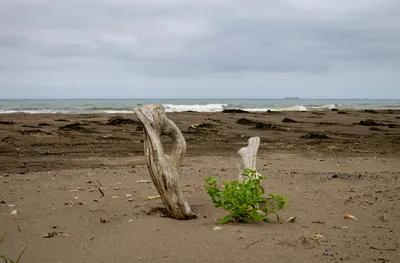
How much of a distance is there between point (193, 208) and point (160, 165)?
852mm

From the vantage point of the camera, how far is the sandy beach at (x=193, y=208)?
372 cm

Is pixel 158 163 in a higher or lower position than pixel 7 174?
higher

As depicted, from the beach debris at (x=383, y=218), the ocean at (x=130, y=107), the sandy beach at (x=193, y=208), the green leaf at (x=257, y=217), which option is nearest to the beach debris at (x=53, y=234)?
the sandy beach at (x=193, y=208)

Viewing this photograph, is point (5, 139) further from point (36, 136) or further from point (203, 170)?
point (203, 170)

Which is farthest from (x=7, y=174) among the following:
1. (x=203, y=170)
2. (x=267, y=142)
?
(x=267, y=142)

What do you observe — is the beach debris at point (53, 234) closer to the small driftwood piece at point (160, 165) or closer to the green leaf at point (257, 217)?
the small driftwood piece at point (160, 165)

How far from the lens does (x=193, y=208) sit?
5.07m

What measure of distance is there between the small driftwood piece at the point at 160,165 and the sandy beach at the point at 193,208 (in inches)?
5.9

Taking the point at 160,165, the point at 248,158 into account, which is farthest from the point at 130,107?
the point at 160,165

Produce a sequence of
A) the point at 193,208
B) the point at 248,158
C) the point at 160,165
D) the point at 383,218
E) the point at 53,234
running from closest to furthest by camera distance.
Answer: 1. the point at 53,234
2. the point at 160,165
3. the point at 383,218
4. the point at 193,208
5. the point at 248,158

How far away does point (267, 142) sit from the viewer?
12.6 metres

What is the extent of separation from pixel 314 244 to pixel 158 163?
167 cm

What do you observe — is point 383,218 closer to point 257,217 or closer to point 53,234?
point 257,217

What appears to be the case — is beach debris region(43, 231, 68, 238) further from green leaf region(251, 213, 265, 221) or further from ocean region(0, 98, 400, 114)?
ocean region(0, 98, 400, 114)
